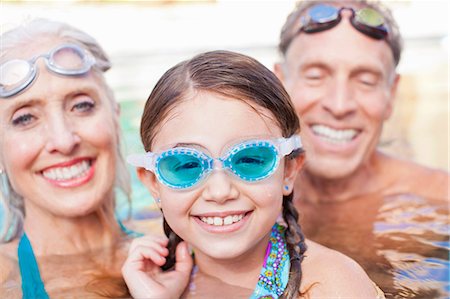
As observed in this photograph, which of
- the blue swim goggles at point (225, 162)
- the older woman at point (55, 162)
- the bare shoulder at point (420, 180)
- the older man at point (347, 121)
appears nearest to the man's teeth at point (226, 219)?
the blue swim goggles at point (225, 162)

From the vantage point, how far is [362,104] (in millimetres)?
4566

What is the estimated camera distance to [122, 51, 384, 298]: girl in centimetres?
299

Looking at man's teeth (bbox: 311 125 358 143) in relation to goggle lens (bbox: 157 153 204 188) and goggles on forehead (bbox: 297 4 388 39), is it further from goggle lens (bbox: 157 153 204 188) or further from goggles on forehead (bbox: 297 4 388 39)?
goggle lens (bbox: 157 153 204 188)

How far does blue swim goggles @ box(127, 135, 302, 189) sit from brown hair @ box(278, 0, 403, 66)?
2.00 metres

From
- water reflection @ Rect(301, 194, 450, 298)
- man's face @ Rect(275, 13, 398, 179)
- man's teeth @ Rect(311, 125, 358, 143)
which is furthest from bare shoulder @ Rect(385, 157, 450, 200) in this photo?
man's teeth @ Rect(311, 125, 358, 143)

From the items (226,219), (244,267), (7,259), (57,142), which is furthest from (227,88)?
(7,259)

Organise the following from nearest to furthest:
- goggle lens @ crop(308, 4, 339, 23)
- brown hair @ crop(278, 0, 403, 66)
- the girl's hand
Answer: the girl's hand, goggle lens @ crop(308, 4, 339, 23), brown hair @ crop(278, 0, 403, 66)

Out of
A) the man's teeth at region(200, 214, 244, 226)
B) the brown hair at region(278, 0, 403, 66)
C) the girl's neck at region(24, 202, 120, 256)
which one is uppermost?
the brown hair at region(278, 0, 403, 66)

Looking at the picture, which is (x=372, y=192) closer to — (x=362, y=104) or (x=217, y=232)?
(x=362, y=104)

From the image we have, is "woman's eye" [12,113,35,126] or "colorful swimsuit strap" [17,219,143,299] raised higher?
"woman's eye" [12,113,35,126]

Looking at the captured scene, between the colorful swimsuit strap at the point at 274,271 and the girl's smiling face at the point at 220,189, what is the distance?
0.58ft

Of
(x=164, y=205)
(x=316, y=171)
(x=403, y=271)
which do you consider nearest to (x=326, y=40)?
(x=316, y=171)

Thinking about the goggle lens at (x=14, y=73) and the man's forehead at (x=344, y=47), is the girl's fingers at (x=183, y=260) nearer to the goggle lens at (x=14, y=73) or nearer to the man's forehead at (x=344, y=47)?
the goggle lens at (x=14, y=73)

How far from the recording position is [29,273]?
3.76 meters
